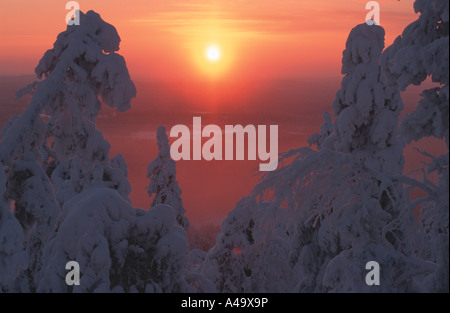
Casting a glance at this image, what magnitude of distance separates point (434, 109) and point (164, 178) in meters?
26.3

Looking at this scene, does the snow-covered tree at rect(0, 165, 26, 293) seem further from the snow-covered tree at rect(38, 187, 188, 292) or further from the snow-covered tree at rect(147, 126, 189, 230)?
the snow-covered tree at rect(147, 126, 189, 230)

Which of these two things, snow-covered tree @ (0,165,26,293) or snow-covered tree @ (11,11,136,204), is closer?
snow-covered tree @ (0,165,26,293)

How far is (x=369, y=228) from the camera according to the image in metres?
8.67

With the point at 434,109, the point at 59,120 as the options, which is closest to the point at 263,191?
the point at 434,109

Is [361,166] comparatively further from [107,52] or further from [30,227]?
[107,52]

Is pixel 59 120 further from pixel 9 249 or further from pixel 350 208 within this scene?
pixel 350 208

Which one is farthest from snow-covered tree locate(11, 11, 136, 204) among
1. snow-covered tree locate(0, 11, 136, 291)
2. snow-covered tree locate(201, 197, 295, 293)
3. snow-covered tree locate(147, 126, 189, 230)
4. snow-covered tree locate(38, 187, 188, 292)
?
snow-covered tree locate(147, 126, 189, 230)

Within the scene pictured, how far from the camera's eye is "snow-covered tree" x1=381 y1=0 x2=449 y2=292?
26.3 feet

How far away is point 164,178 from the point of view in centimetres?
3316

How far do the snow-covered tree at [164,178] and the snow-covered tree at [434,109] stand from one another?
25.8 m

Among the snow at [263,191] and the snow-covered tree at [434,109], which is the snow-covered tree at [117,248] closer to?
the snow at [263,191]

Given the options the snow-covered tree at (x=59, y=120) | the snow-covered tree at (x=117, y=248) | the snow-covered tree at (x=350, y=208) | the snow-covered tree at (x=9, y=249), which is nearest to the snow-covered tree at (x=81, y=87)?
the snow-covered tree at (x=59, y=120)

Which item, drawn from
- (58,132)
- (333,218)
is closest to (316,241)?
(333,218)

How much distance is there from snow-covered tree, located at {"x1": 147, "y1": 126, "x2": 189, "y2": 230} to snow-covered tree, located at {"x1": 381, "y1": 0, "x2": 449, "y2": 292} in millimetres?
25796
